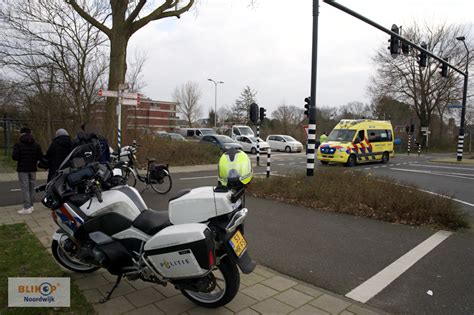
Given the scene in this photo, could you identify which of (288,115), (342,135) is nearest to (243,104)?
(288,115)

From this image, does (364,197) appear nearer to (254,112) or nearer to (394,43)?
(254,112)

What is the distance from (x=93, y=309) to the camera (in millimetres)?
3086

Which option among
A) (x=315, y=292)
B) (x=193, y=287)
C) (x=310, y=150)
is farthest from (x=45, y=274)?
(x=310, y=150)

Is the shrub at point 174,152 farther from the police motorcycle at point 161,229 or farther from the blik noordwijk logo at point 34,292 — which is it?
the blik noordwijk logo at point 34,292

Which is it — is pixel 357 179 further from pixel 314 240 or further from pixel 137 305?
pixel 137 305

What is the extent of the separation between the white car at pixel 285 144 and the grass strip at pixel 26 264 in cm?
2627

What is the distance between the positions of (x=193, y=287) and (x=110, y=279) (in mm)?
1385

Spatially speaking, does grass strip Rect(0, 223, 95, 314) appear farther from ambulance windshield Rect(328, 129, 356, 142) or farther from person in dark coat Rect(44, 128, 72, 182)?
ambulance windshield Rect(328, 129, 356, 142)

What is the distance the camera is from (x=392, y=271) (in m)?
4.20

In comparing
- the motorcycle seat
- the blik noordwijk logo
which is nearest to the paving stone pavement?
the blik noordwijk logo

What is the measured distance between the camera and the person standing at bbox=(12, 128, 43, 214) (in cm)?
661

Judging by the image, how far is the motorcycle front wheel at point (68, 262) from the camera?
385 centimetres

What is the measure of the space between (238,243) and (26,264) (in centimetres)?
286

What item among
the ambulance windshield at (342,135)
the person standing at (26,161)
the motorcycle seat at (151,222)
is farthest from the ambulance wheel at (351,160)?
the motorcycle seat at (151,222)
